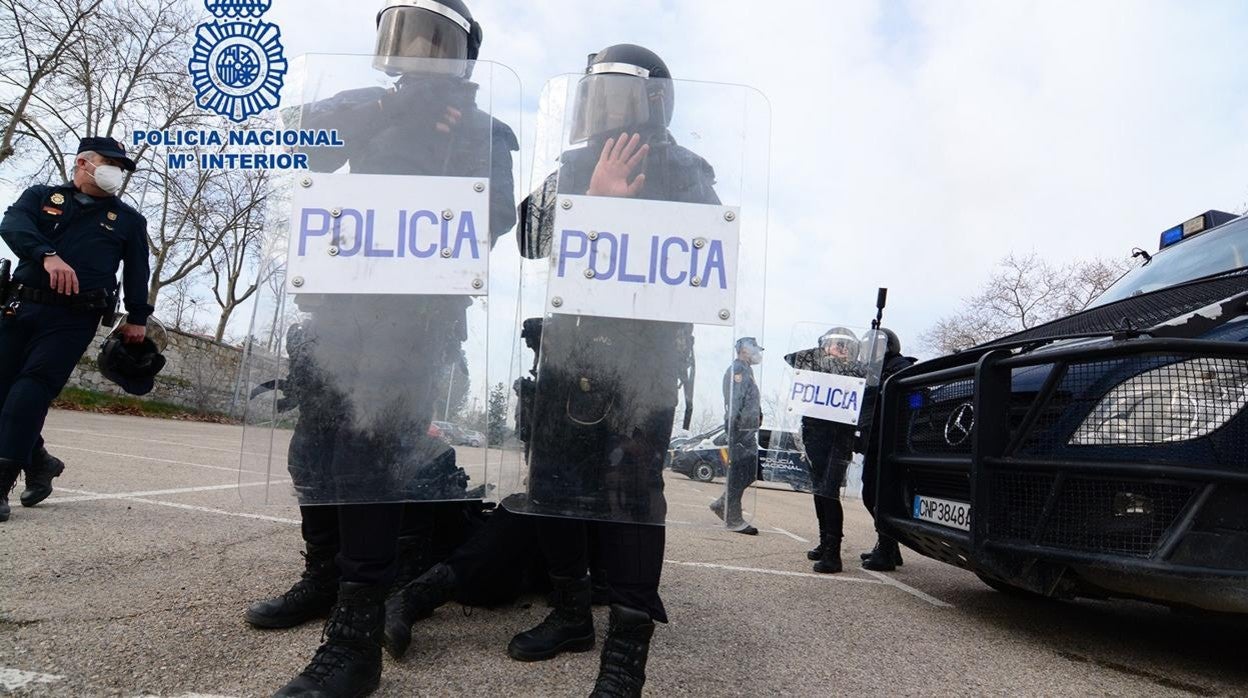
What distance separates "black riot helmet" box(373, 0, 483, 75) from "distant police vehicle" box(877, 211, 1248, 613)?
234cm

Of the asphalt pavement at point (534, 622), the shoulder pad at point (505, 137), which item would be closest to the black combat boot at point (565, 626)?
the asphalt pavement at point (534, 622)

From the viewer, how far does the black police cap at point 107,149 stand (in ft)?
12.7

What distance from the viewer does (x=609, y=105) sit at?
226cm

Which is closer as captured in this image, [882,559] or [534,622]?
[534,622]

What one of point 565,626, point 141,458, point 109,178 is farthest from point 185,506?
point 141,458

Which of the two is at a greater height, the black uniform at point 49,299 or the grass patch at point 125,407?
the black uniform at point 49,299

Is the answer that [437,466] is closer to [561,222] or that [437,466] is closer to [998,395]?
[561,222]

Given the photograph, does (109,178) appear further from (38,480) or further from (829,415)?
(829,415)

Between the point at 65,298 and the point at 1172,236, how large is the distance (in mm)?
6099

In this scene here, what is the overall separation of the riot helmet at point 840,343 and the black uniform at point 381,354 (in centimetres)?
405

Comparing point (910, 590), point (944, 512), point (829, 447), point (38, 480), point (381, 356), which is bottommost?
point (910, 590)

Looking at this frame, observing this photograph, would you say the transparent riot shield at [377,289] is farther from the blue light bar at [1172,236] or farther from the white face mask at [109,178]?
the blue light bar at [1172,236]

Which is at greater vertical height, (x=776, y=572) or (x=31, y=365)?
(x=31, y=365)

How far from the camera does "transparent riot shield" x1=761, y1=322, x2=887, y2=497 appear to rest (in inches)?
209
